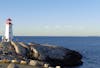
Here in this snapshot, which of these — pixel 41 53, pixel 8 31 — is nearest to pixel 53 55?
pixel 41 53

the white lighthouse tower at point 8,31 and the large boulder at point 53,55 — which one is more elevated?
the white lighthouse tower at point 8,31

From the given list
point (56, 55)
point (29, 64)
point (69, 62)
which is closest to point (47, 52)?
point (56, 55)

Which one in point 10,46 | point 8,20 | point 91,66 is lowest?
point 91,66

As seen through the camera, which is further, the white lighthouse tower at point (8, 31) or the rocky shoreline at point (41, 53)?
the white lighthouse tower at point (8, 31)

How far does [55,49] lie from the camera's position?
2304 inches

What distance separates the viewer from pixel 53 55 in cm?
5731

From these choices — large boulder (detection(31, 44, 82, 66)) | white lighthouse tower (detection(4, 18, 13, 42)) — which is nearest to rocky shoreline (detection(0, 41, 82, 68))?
large boulder (detection(31, 44, 82, 66))

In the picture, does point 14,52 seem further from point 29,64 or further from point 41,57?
point 29,64

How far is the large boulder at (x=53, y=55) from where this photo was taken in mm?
55406

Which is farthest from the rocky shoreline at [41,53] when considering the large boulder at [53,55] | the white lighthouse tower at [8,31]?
the white lighthouse tower at [8,31]

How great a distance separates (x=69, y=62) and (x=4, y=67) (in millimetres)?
28890

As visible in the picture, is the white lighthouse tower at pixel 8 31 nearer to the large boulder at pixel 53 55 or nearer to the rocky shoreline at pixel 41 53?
the rocky shoreline at pixel 41 53

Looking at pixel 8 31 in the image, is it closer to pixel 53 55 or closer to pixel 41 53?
pixel 41 53

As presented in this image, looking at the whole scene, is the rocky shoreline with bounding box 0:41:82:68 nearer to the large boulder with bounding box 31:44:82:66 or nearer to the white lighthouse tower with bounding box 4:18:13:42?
the large boulder with bounding box 31:44:82:66
